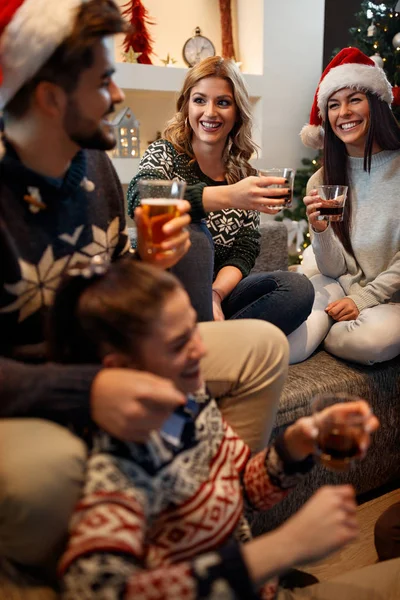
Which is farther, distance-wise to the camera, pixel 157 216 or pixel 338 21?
pixel 338 21

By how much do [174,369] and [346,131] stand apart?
67.5 inches

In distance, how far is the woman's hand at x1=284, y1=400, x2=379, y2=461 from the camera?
102cm

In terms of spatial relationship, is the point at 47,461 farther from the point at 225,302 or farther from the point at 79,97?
the point at 225,302

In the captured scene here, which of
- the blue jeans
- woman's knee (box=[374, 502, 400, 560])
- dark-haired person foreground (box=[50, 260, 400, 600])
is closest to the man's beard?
dark-haired person foreground (box=[50, 260, 400, 600])

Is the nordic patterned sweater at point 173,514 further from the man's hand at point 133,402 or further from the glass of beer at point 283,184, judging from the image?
the glass of beer at point 283,184

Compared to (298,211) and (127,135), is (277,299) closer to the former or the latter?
(127,135)

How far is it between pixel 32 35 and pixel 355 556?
63.6 inches

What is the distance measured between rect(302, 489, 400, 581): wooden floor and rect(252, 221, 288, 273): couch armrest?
1252 millimetres

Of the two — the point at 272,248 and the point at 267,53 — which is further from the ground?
the point at 267,53

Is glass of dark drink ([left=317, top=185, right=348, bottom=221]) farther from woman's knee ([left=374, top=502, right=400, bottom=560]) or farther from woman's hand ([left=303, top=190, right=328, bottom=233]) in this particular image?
woman's knee ([left=374, top=502, right=400, bottom=560])

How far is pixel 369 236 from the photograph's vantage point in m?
2.39

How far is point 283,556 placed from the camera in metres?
0.85

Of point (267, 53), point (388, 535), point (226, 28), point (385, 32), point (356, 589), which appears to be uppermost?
point (226, 28)

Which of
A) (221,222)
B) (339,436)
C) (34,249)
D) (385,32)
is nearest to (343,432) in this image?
(339,436)
